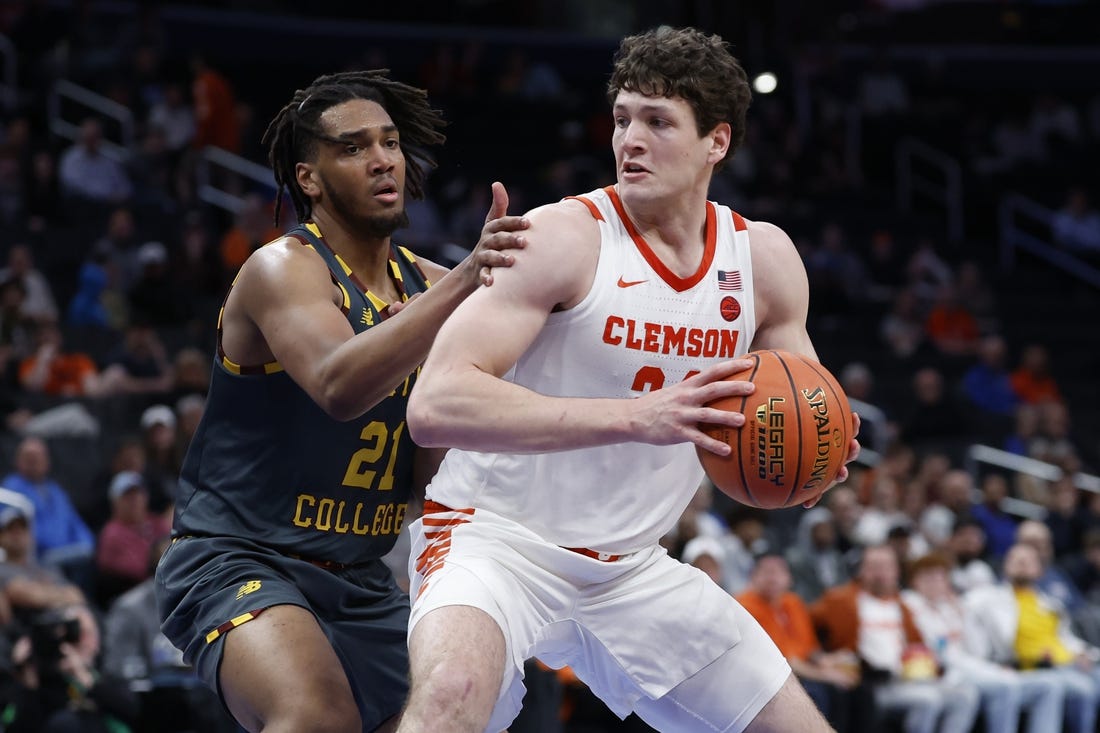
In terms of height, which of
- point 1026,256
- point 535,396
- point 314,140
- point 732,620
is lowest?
point 1026,256

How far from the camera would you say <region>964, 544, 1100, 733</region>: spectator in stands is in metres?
11.1

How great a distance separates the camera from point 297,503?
449 cm

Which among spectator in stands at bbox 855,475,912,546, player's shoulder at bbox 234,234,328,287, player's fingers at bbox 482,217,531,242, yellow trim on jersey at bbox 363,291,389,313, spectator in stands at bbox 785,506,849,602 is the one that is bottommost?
spectator in stands at bbox 855,475,912,546

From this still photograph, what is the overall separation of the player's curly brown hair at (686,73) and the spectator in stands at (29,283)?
8483 mm

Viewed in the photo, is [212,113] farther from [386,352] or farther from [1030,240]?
[386,352]

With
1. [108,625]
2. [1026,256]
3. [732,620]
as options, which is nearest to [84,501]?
[108,625]

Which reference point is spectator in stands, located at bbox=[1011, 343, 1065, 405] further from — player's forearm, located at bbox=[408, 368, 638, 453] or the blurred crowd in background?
player's forearm, located at bbox=[408, 368, 638, 453]

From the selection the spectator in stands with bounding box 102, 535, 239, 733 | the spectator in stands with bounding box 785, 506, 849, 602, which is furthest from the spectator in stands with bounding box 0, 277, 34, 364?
the spectator in stands with bounding box 785, 506, 849, 602

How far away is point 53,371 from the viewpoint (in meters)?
11.5

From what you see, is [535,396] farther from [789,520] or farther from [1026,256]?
[1026,256]

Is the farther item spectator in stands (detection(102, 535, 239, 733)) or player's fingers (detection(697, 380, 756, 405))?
spectator in stands (detection(102, 535, 239, 733))

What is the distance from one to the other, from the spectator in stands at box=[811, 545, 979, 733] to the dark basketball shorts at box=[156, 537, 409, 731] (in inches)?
244

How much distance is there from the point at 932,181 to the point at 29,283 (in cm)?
1331

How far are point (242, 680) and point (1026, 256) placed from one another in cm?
1832
